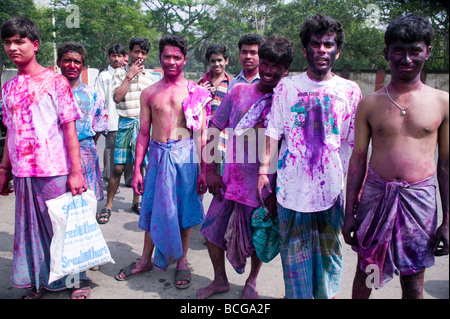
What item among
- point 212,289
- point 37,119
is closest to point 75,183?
point 37,119

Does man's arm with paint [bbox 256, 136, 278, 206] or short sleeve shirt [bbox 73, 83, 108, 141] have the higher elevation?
short sleeve shirt [bbox 73, 83, 108, 141]

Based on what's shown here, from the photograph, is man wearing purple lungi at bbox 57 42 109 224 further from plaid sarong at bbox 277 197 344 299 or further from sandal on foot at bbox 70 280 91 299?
plaid sarong at bbox 277 197 344 299

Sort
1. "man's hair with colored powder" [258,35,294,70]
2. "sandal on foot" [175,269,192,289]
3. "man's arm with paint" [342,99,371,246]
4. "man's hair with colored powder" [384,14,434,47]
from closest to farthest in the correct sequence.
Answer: "man's hair with colored powder" [384,14,434,47], "man's arm with paint" [342,99,371,246], "man's hair with colored powder" [258,35,294,70], "sandal on foot" [175,269,192,289]

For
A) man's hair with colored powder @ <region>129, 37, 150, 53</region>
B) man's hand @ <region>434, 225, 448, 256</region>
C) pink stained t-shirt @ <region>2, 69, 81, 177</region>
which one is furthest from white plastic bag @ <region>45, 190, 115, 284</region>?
man's hair with colored powder @ <region>129, 37, 150, 53</region>

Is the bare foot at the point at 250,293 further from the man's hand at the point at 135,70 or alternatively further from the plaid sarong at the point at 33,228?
the man's hand at the point at 135,70

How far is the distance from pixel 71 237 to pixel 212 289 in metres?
1.06

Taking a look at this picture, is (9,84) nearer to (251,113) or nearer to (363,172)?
(251,113)

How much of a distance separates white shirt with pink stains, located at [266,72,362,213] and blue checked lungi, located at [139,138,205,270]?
931 mm

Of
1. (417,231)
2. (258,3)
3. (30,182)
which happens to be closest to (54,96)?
(30,182)

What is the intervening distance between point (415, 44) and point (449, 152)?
57 centimetres

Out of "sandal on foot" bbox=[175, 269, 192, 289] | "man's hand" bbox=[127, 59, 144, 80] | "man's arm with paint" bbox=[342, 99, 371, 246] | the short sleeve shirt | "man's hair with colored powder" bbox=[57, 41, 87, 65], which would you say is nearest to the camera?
"man's arm with paint" bbox=[342, 99, 371, 246]

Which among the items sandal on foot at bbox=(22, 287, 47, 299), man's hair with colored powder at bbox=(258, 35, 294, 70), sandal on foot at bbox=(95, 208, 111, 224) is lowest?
sandal on foot at bbox=(22, 287, 47, 299)

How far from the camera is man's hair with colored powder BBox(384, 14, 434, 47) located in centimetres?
187

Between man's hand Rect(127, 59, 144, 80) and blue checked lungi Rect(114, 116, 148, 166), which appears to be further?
blue checked lungi Rect(114, 116, 148, 166)
